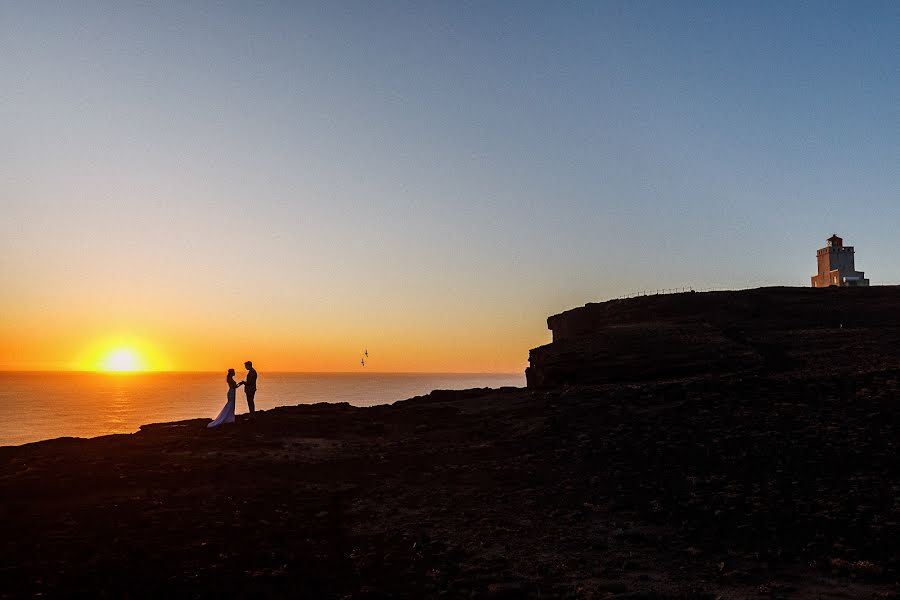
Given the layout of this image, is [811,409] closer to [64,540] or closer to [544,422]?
[544,422]

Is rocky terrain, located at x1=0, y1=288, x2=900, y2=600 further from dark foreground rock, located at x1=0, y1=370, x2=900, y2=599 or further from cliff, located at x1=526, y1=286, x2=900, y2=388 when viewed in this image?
cliff, located at x1=526, y1=286, x2=900, y2=388

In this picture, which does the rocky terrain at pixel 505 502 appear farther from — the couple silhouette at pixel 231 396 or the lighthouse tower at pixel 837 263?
the lighthouse tower at pixel 837 263

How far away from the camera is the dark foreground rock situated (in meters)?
11.5

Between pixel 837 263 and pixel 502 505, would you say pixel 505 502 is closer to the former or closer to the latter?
pixel 502 505

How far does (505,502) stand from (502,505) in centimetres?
27

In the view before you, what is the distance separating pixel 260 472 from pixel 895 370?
2510 centimetres

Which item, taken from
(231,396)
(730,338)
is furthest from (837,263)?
(231,396)

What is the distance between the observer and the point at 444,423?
2808 cm

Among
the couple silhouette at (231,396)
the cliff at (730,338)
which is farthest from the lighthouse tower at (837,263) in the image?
the couple silhouette at (231,396)

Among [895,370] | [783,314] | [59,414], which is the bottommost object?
[59,414]

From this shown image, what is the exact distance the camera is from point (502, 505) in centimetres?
1630

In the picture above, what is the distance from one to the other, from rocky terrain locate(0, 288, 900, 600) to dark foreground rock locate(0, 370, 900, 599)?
2.6 inches

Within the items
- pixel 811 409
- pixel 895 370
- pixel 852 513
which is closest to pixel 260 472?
pixel 852 513

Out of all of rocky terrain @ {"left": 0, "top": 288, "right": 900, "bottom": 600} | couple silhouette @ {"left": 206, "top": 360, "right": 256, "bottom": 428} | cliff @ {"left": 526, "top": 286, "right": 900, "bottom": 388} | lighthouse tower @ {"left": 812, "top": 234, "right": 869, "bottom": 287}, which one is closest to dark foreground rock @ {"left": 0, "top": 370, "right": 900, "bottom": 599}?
rocky terrain @ {"left": 0, "top": 288, "right": 900, "bottom": 600}
